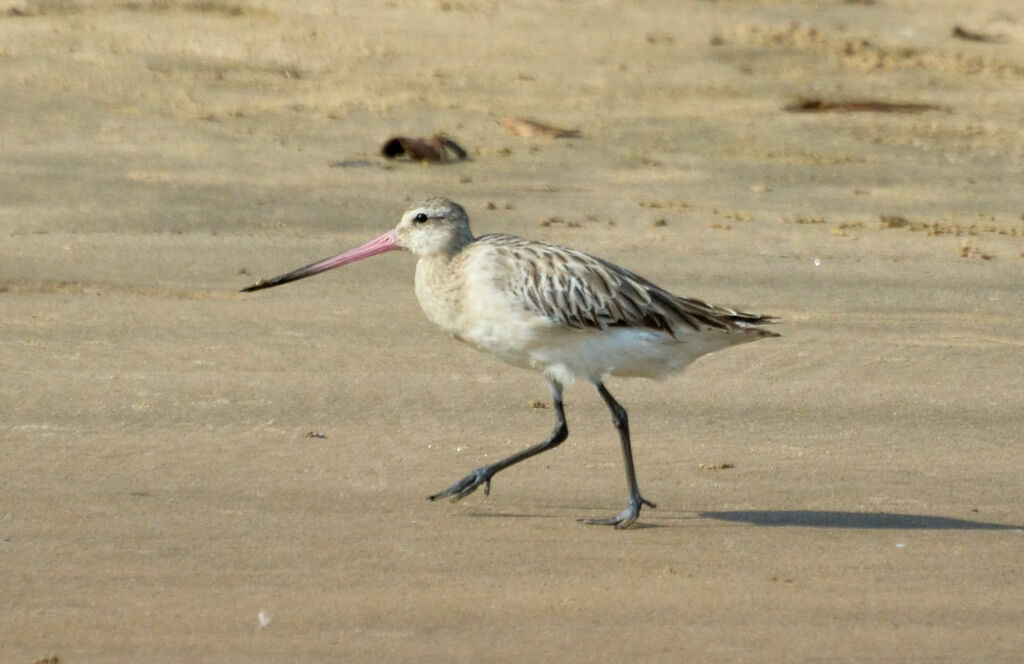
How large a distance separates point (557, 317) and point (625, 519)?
2.64 ft

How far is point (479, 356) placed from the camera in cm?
861

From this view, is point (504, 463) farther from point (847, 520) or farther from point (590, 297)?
point (847, 520)

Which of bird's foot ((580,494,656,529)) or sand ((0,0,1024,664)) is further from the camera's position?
bird's foot ((580,494,656,529))

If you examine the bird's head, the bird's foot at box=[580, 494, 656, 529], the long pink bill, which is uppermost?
the bird's head

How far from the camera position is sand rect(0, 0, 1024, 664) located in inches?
220

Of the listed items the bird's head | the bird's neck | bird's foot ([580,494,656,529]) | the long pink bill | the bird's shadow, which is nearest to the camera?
bird's foot ([580,494,656,529])

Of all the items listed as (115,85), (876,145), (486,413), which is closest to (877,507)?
(486,413)

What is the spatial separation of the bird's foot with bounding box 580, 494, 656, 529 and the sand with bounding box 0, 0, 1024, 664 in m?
0.04

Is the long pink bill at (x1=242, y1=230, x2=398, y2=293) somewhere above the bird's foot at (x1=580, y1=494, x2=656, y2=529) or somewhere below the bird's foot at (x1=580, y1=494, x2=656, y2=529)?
above

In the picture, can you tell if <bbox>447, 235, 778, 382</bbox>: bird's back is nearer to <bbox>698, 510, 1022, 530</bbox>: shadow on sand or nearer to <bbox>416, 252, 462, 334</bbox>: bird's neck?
<bbox>416, 252, 462, 334</bbox>: bird's neck

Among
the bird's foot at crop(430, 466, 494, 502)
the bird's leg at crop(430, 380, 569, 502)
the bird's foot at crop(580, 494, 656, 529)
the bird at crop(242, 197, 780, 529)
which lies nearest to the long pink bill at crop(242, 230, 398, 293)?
the bird at crop(242, 197, 780, 529)

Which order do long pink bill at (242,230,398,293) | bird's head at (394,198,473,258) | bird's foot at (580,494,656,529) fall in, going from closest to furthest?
bird's foot at (580,494,656,529) → bird's head at (394,198,473,258) → long pink bill at (242,230,398,293)

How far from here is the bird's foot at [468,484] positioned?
6531mm

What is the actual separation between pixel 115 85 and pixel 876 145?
6.09 meters
